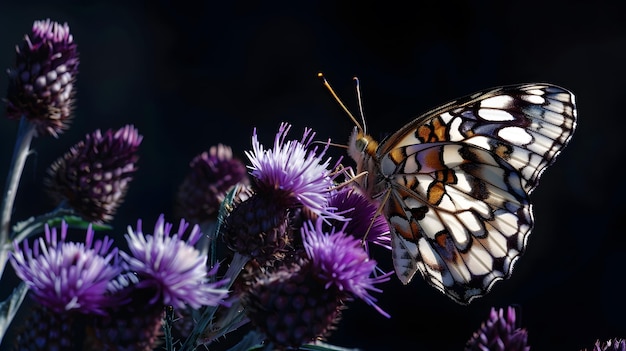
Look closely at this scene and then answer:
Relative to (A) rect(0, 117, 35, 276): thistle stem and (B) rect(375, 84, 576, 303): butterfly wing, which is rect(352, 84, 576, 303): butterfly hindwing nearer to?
(B) rect(375, 84, 576, 303): butterfly wing

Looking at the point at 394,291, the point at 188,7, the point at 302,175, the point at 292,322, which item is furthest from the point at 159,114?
the point at 292,322

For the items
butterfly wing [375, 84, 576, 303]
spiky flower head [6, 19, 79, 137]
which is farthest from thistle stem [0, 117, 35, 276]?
butterfly wing [375, 84, 576, 303]

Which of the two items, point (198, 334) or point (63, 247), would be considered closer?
point (63, 247)

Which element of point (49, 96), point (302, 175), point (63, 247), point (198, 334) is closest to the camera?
point (63, 247)

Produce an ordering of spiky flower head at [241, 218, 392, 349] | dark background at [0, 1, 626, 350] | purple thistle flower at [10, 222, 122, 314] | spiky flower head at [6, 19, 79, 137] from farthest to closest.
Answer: dark background at [0, 1, 626, 350]
spiky flower head at [6, 19, 79, 137]
spiky flower head at [241, 218, 392, 349]
purple thistle flower at [10, 222, 122, 314]

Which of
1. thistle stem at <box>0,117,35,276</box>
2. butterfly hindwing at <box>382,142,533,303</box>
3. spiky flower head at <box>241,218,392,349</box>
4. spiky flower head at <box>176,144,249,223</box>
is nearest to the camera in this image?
spiky flower head at <box>241,218,392,349</box>

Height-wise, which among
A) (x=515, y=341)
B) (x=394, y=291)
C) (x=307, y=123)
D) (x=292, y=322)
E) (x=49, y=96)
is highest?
(x=49, y=96)

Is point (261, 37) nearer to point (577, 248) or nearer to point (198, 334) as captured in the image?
point (577, 248)

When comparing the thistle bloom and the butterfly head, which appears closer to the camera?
the thistle bloom

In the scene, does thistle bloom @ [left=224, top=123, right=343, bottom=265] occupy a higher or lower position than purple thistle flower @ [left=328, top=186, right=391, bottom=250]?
higher
